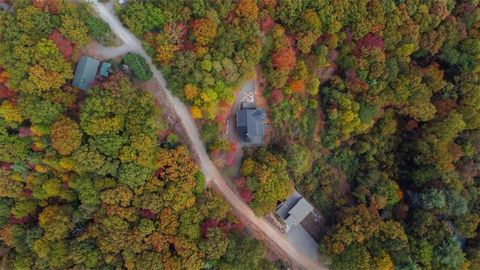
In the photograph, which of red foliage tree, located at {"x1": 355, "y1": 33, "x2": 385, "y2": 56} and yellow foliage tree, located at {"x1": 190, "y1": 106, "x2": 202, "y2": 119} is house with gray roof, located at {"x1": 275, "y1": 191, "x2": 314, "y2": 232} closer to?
yellow foliage tree, located at {"x1": 190, "y1": 106, "x2": 202, "y2": 119}

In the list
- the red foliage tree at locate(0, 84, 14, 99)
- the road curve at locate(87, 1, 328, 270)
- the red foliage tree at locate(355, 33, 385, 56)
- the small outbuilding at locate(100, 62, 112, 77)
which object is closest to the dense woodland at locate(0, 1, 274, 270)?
the red foliage tree at locate(0, 84, 14, 99)

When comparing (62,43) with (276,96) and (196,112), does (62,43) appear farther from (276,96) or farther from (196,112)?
(276,96)

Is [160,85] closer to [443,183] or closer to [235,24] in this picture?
[235,24]

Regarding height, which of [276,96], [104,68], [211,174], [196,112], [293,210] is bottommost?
[293,210]

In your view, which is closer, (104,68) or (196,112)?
(104,68)

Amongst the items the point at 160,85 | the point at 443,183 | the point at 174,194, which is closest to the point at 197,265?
the point at 174,194

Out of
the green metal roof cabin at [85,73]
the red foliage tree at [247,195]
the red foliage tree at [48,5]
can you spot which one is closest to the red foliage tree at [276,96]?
the red foliage tree at [247,195]

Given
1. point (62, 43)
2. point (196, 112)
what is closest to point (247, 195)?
point (196, 112)
